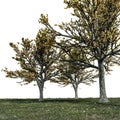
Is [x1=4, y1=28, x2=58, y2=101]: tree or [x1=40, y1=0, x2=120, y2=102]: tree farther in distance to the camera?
[x1=4, y1=28, x2=58, y2=101]: tree

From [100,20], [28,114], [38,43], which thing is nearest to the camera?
[28,114]

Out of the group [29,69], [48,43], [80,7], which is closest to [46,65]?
[29,69]

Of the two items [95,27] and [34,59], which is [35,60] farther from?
[95,27]

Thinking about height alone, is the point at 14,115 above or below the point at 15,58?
below

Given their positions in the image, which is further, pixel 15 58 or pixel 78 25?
pixel 15 58

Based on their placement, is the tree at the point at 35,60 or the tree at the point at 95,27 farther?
the tree at the point at 35,60

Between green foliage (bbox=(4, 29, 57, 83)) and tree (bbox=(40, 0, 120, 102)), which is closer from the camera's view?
tree (bbox=(40, 0, 120, 102))

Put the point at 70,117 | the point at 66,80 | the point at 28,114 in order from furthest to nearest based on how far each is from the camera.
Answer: the point at 66,80, the point at 28,114, the point at 70,117

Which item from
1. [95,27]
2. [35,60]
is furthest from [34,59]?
[95,27]

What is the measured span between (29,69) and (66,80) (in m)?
14.6

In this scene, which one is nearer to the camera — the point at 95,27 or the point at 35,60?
the point at 95,27

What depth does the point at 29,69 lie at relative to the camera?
2124 inches

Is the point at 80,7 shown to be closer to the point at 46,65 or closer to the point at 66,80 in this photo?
the point at 46,65

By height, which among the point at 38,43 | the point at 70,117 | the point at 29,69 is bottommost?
the point at 70,117
